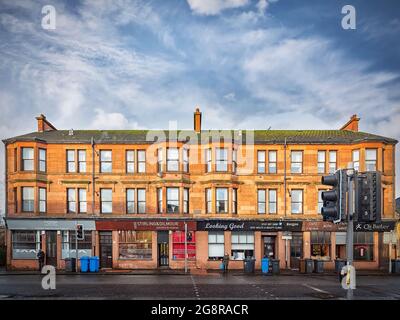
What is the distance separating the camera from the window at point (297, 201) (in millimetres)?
26875

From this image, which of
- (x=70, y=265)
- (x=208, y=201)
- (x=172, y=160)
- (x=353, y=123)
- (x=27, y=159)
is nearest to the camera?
(x=70, y=265)

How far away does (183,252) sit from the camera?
86.4 ft

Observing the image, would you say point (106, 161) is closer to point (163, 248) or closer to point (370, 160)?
point (163, 248)

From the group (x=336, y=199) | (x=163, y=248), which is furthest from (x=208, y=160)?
(x=336, y=199)

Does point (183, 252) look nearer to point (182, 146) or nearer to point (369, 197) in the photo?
point (182, 146)

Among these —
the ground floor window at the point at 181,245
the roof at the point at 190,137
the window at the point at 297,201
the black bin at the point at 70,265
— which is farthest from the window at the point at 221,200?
the black bin at the point at 70,265

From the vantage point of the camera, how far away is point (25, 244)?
85.6ft

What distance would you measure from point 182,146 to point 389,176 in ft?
54.6

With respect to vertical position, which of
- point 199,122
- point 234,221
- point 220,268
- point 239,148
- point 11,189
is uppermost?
point 199,122

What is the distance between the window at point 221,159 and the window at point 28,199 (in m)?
14.8

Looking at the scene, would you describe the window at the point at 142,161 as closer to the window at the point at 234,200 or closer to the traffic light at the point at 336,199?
the window at the point at 234,200

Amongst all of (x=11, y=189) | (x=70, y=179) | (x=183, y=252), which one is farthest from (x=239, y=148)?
(x=11, y=189)

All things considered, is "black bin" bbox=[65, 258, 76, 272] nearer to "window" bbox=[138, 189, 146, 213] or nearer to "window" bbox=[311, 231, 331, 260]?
"window" bbox=[138, 189, 146, 213]

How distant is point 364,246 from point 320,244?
345 centimetres
